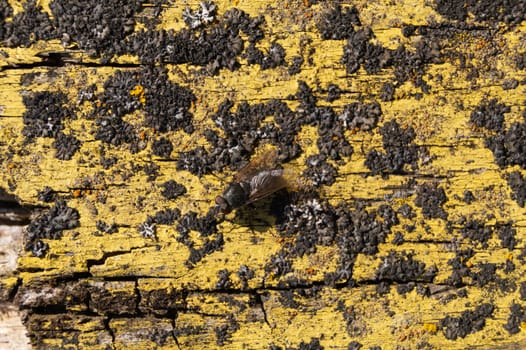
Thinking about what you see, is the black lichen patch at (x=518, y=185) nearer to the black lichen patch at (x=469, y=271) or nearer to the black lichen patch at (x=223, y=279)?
the black lichen patch at (x=469, y=271)

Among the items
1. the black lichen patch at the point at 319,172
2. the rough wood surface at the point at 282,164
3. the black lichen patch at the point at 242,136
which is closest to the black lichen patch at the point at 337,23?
the rough wood surface at the point at 282,164

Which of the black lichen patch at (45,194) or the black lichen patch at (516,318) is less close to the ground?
the black lichen patch at (45,194)

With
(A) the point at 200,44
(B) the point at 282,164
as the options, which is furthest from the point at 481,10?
(A) the point at 200,44

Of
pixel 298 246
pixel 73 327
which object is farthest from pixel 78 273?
pixel 298 246

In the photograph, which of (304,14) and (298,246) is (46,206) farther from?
(304,14)

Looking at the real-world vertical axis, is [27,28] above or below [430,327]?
above

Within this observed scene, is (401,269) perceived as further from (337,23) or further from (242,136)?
(337,23)
